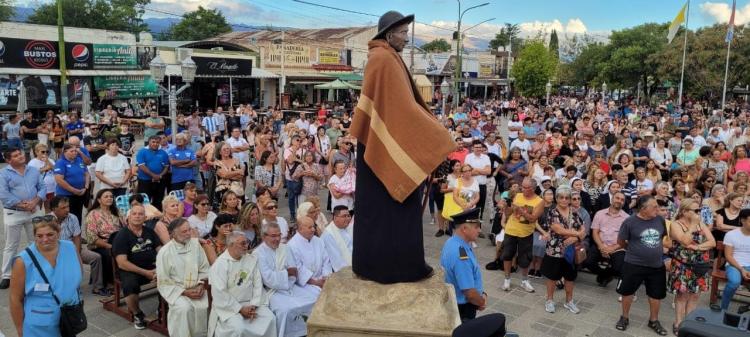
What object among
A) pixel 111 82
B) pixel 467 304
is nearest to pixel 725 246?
pixel 467 304

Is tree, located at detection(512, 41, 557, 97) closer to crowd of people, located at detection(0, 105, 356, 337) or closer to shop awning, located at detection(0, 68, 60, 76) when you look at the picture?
shop awning, located at detection(0, 68, 60, 76)

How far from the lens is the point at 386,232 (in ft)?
9.53

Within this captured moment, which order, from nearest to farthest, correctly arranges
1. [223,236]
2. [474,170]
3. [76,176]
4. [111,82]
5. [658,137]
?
[223,236]
[76,176]
[474,170]
[658,137]
[111,82]

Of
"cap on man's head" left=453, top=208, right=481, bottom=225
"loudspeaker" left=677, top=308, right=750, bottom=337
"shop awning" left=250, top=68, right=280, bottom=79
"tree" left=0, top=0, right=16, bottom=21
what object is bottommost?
"cap on man's head" left=453, top=208, right=481, bottom=225

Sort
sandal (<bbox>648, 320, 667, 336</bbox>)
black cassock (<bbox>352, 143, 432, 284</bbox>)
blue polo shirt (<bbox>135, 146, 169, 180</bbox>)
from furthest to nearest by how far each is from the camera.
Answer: blue polo shirt (<bbox>135, 146, 169, 180</bbox>) → sandal (<bbox>648, 320, 667, 336</bbox>) → black cassock (<bbox>352, 143, 432, 284</bbox>)

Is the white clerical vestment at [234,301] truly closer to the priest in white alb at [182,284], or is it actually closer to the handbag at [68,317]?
the priest in white alb at [182,284]

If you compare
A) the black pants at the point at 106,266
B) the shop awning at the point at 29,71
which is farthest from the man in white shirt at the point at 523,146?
the shop awning at the point at 29,71

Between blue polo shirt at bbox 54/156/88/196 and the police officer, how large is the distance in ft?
21.0

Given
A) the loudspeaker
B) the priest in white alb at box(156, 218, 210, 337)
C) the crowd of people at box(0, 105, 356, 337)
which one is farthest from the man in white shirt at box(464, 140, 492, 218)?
the loudspeaker

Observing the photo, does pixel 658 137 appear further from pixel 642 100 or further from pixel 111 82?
pixel 642 100

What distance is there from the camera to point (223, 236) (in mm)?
6320

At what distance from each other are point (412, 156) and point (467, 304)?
2.41 m

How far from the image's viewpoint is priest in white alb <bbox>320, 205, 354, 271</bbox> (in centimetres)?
636

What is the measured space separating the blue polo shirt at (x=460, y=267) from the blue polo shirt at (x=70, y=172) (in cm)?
639
